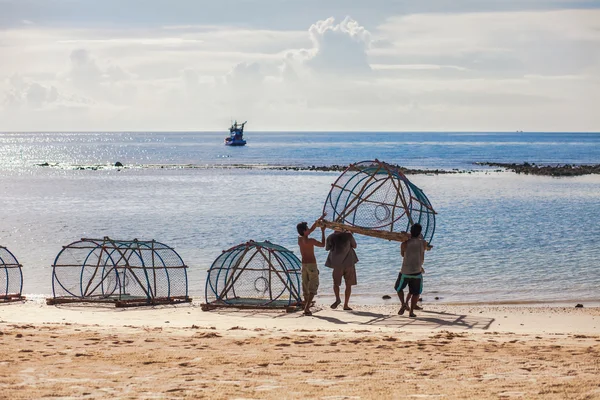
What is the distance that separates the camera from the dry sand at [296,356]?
8.95 m

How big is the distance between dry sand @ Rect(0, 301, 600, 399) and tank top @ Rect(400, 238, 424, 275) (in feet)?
2.91

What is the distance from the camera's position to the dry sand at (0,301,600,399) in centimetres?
895

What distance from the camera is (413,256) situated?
14.7m

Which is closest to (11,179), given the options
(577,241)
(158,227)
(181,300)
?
(158,227)

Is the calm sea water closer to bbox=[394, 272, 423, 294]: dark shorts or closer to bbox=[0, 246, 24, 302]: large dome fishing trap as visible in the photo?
bbox=[0, 246, 24, 302]: large dome fishing trap

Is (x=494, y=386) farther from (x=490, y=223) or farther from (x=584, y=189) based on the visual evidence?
(x=584, y=189)

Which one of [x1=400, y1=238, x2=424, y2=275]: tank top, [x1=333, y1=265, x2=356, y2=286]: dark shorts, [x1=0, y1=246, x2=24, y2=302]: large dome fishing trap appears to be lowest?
[x1=0, y1=246, x2=24, y2=302]: large dome fishing trap

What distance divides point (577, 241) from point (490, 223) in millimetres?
6791

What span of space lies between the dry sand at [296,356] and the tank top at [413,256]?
89cm

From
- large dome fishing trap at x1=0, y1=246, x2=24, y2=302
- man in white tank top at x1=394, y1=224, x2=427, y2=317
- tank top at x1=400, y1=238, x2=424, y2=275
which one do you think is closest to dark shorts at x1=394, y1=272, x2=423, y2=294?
man in white tank top at x1=394, y1=224, x2=427, y2=317

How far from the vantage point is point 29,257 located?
1005 inches

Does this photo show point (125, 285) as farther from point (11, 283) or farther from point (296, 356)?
point (296, 356)

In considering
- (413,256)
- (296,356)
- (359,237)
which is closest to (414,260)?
(413,256)

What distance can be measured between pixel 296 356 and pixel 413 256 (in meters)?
4.48
